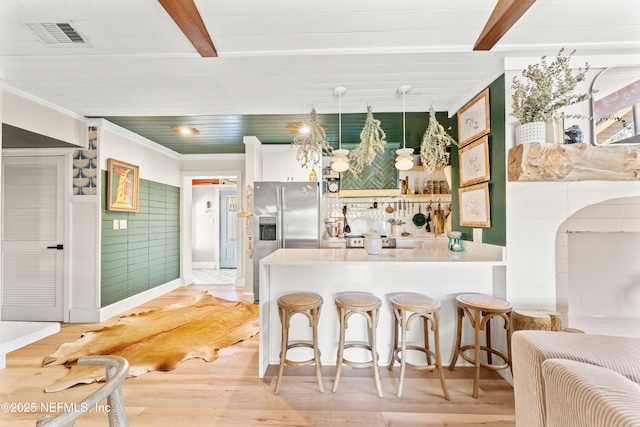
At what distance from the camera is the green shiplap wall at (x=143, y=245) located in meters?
3.74

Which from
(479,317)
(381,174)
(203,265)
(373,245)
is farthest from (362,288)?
(203,265)

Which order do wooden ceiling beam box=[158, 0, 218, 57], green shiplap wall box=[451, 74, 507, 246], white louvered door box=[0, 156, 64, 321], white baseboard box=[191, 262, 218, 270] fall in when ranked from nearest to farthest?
wooden ceiling beam box=[158, 0, 218, 57] → green shiplap wall box=[451, 74, 507, 246] → white louvered door box=[0, 156, 64, 321] → white baseboard box=[191, 262, 218, 270]

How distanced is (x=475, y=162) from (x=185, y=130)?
3.67 meters

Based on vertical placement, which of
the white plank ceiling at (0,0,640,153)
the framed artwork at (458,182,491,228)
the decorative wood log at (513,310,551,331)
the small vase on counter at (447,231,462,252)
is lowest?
the decorative wood log at (513,310,551,331)

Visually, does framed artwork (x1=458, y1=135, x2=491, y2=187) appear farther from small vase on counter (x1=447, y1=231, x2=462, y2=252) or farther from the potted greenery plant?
small vase on counter (x1=447, y1=231, x2=462, y2=252)

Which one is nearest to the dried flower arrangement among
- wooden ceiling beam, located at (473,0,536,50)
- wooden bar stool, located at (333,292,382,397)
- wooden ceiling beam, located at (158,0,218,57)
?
wooden ceiling beam, located at (473,0,536,50)

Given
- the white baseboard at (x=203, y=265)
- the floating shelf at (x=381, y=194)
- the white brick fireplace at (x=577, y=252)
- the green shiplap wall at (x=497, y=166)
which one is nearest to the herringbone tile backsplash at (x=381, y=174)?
the floating shelf at (x=381, y=194)

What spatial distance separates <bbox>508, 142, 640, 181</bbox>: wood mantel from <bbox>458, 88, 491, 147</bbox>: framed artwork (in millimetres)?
537

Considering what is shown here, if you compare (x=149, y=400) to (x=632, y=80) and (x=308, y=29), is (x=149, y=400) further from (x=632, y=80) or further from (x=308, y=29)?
(x=632, y=80)

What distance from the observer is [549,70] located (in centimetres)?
200

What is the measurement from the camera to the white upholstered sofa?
800mm

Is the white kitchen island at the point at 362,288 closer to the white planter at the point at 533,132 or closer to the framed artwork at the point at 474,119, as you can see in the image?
the white planter at the point at 533,132

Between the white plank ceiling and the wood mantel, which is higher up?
the white plank ceiling

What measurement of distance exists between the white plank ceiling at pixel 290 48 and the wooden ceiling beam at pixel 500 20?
0.19ft
